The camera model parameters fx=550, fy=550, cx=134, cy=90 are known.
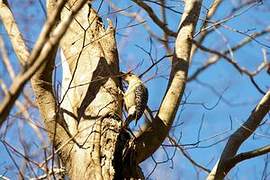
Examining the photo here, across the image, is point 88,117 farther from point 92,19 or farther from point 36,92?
point 92,19

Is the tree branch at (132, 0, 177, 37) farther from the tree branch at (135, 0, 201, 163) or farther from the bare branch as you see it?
the bare branch

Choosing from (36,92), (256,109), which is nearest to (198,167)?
(256,109)

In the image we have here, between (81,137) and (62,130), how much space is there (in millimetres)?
112

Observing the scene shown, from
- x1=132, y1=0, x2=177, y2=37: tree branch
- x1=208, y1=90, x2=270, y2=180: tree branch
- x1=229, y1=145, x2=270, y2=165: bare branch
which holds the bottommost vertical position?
x1=229, y1=145, x2=270, y2=165: bare branch

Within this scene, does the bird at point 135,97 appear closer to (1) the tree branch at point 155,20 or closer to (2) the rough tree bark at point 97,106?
(2) the rough tree bark at point 97,106

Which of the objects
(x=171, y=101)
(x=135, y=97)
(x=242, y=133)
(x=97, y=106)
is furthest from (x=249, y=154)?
(x=97, y=106)

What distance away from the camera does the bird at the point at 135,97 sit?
2957mm

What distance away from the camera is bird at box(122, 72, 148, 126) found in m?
2.96

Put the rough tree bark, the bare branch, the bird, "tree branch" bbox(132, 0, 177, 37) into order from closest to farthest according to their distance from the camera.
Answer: the rough tree bark, the bare branch, the bird, "tree branch" bbox(132, 0, 177, 37)

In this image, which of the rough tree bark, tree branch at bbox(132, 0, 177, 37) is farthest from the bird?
tree branch at bbox(132, 0, 177, 37)

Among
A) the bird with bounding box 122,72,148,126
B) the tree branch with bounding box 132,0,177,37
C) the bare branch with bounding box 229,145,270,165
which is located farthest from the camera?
the tree branch with bounding box 132,0,177,37

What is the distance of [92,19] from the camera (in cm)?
317

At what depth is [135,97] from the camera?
3.00 m

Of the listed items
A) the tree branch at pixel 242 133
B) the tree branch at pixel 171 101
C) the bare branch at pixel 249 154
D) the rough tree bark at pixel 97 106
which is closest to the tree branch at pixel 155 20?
the rough tree bark at pixel 97 106
